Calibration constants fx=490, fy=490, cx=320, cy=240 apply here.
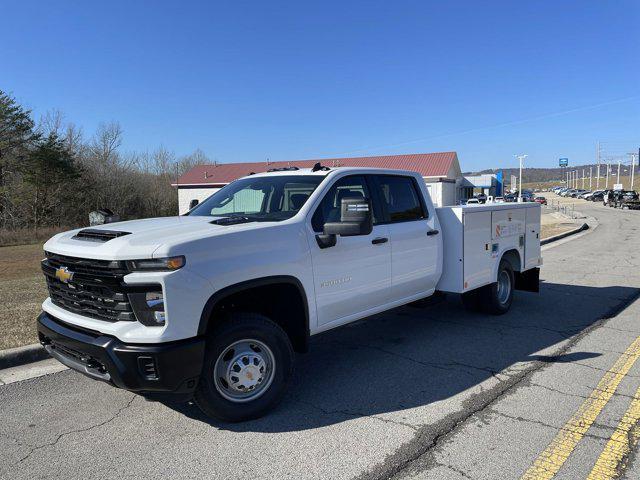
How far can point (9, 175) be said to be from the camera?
30016mm

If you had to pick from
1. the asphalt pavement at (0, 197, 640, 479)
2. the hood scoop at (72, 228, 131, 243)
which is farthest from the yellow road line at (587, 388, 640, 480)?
the hood scoop at (72, 228, 131, 243)

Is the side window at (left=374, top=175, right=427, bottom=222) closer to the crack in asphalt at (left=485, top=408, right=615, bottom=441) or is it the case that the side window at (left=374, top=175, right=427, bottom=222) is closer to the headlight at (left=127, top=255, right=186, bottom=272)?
the crack in asphalt at (left=485, top=408, right=615, bottom=441)

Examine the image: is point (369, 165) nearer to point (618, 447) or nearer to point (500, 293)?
point (500, 293)

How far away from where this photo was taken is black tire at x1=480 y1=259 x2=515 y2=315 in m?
6.85

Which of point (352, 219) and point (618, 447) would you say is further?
point (352, 219)

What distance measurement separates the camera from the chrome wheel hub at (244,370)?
12.0 ft

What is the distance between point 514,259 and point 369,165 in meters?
39.6

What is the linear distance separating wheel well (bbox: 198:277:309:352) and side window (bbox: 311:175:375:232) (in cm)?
60

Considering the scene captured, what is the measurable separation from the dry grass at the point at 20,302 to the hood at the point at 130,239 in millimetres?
2202

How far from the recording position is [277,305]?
420 cm

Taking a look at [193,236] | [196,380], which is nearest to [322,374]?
[196,380]

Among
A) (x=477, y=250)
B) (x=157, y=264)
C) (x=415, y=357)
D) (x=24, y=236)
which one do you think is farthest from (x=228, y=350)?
(x=24, y=236)

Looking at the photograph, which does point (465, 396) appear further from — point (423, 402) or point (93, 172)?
point (93, 172)

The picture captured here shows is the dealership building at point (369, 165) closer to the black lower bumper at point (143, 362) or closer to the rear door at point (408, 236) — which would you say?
the rear door at point (408, 236)
